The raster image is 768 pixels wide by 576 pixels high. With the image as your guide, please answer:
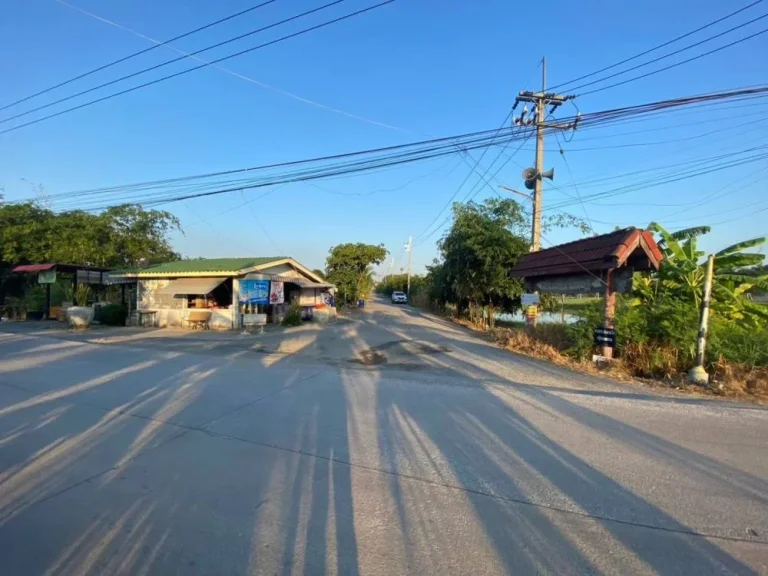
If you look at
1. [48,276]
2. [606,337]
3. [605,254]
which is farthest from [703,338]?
[48,276]

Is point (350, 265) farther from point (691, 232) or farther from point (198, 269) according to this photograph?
point (691, 232)

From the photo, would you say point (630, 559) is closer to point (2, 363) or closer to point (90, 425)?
point (90, 425)

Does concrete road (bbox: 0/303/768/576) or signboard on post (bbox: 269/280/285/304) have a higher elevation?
signboard on post (bbox: 269/280/285/304)

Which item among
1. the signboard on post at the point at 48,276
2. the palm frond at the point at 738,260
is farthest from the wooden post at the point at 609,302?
the signboard on post at the point at 48,276

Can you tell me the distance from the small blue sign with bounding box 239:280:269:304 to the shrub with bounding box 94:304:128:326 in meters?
7.39

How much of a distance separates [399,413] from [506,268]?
19117 mm

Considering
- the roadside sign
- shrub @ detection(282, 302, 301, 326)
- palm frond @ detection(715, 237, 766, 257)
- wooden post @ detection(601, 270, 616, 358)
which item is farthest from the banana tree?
shrub @ detection(282, 302, 301, 326)

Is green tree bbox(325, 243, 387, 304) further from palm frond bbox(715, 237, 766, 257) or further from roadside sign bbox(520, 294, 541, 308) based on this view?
palm frond bbox(715, 237, 766, 257)

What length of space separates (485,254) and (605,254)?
43.5 feet

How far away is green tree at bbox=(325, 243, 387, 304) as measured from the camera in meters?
42.6

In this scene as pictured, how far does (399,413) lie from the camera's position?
6176 mm

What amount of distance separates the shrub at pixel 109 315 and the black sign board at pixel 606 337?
22619 mm

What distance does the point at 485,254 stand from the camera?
77.2 ft

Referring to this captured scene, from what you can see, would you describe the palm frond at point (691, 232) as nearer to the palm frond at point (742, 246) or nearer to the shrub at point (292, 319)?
the palm frond at point (742, 246)
